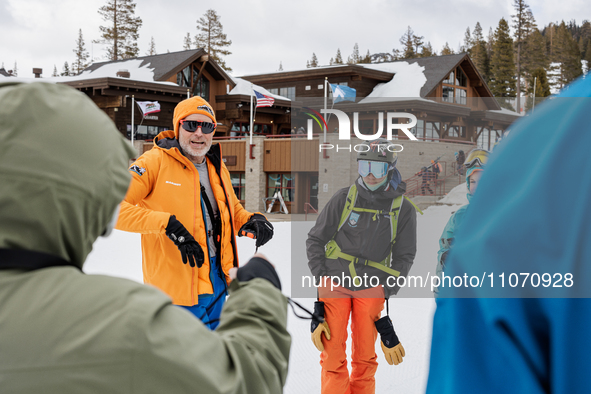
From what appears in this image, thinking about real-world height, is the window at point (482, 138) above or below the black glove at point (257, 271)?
above

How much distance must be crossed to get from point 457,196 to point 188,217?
1.72m

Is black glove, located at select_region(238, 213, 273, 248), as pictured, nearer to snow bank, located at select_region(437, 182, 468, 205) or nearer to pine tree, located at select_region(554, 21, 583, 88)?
snow bank, located at select_region(437, 182, 468, 205)

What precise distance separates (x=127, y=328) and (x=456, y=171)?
260 centimetres

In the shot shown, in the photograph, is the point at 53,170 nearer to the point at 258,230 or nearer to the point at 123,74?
the point at 258,230

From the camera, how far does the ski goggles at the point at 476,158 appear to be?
9.63 feet

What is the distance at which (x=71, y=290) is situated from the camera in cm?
92

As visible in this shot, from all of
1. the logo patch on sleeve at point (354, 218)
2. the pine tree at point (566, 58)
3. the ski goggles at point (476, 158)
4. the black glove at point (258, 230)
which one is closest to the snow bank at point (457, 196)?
the ski goggles at point (476, 158)

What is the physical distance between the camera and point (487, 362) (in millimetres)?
492

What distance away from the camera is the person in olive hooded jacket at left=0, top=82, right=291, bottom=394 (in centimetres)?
88

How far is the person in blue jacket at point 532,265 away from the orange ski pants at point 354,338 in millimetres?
2660

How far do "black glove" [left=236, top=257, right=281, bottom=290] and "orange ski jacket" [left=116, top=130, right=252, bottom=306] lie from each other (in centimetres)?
150

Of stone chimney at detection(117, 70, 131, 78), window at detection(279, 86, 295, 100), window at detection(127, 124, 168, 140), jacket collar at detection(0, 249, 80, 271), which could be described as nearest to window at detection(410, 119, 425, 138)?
jacket collar at detection(0, 249, 80, 271)

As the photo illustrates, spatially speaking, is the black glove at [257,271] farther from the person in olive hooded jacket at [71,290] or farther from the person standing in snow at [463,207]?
the person standing in snow at [463,207]

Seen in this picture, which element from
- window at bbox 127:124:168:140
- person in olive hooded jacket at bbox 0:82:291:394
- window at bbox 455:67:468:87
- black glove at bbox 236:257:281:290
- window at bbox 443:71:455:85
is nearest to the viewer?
person in olive hooded jacket at bbox 0:82:291:394
